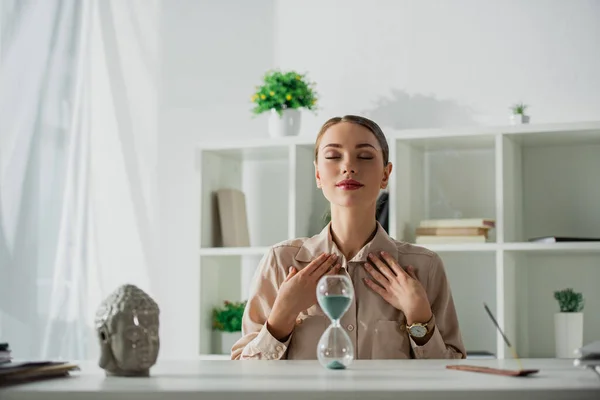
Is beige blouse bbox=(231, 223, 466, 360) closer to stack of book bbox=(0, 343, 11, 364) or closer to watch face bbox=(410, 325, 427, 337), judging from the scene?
watch face bbox=(410, 325, 427, 337)

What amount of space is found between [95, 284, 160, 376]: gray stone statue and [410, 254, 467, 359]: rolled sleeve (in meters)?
0.81

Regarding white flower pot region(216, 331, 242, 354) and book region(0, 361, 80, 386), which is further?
white flower pot region(216, 331, 242, 354)

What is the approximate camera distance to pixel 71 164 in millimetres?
4484

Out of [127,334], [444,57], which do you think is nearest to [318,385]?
[127,334]

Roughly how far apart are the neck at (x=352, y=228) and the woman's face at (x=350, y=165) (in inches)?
1.4

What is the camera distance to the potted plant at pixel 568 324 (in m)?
3.74

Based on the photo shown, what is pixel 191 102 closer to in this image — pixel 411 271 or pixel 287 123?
A: pixel 287 123

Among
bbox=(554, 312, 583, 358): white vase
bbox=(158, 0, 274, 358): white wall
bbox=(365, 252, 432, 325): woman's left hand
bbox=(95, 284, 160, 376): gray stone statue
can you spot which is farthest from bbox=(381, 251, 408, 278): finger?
bbox=(158, 0, 274, 358): white wall

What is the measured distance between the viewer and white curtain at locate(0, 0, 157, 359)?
4094 mm

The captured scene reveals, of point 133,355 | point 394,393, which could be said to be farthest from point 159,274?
point 394,393

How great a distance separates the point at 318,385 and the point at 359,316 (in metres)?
0.89

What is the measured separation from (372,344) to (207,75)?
2654 millimetres

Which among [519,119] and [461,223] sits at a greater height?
[519,119]

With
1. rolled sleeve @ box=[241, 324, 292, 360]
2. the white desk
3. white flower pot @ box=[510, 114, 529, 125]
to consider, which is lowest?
rolled sleeve @ box=[241, 324, 292, 360]
